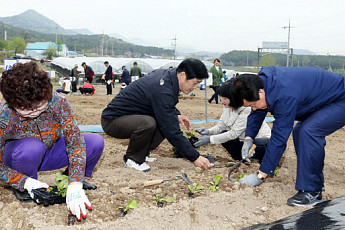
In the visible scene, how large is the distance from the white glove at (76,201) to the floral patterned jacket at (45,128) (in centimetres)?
8

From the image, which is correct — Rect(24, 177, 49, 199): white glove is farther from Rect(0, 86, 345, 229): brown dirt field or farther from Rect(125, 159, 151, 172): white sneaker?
Rect(125, 159, 151, 172): white sneaker

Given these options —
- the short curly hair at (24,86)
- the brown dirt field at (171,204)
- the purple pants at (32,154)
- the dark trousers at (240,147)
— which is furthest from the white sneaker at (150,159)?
the short curly hair at (24,86)

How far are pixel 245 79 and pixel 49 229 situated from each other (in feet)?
5.82

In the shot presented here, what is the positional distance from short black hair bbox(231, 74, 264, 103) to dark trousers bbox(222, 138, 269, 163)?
4.20 feet

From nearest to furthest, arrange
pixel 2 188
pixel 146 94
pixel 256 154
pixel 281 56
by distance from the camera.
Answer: pixel 2 188
pixel 146 94
pixel 256 154
pixel 281 56

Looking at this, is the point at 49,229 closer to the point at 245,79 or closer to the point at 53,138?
the point at 53,138

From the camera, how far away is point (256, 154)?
3775 millimetres

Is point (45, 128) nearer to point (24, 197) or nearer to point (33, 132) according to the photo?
point (33, 132)

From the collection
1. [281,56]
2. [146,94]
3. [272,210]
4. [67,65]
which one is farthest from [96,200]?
[281,56]

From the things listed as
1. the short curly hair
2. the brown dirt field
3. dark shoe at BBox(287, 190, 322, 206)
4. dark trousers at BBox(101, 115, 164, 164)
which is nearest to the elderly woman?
the short curly hair

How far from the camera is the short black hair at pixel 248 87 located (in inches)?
99.3

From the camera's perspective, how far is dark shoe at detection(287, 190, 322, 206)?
2631 mm

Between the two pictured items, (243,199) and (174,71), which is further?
(174,71)

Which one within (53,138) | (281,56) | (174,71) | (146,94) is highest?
(281,56)
